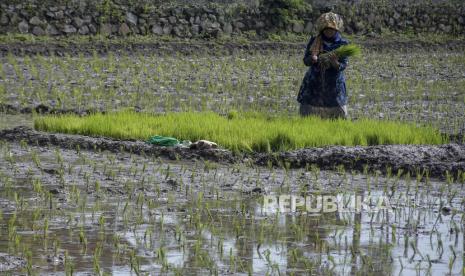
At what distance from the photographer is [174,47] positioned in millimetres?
17672

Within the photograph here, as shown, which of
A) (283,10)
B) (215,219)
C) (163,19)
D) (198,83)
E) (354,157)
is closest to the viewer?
(215,219)

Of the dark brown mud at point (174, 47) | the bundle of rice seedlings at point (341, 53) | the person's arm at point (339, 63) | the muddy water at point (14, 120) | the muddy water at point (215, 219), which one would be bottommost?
the dark brown mud at point (174, 47)

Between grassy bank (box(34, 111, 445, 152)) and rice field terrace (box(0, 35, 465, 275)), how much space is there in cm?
1

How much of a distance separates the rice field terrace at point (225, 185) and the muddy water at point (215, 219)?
14 millimetres

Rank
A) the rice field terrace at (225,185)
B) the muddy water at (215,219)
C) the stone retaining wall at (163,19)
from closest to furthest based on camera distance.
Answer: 1. the muddy water at (215,219)
2. the rice field terrace at (225,185)
3. the stone retaining wall at (163,19)

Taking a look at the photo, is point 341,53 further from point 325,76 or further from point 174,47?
point 174,47

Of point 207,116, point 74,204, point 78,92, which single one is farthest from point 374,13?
point 74,204

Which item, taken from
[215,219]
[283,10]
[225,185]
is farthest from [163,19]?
[215,219]

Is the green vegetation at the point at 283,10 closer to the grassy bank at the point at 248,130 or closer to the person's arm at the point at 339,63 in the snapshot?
the grassy bank at the point at 248,130

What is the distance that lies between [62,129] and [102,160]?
133 cm

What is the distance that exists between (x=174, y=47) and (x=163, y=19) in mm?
1595

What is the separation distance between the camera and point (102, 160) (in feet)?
25.7

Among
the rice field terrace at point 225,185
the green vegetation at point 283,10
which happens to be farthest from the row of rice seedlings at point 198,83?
the green vegetation at point 283,10

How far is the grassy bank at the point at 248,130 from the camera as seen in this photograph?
8227mm
